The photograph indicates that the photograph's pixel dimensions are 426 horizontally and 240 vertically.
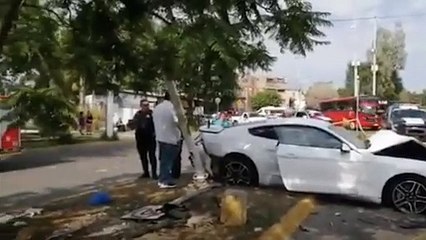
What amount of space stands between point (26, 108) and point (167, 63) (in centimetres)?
173

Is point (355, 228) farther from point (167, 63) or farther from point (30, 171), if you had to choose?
point (30, 171)

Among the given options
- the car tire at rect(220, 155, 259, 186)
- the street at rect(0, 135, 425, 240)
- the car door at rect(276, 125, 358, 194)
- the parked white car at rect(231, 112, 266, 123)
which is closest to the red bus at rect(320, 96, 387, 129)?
the parked white car at rect(231, 112, 266, 123)

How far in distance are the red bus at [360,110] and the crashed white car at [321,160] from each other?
1347 inches

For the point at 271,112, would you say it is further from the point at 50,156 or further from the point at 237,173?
the point at 237,173

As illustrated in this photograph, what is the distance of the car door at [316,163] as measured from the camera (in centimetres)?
1159

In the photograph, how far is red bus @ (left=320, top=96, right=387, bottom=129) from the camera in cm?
4822

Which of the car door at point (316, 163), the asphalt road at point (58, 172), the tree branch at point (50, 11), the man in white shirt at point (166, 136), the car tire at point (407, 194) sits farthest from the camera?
the asphalt road at point (58, 172)

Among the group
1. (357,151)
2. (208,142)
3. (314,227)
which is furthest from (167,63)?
(208,142)

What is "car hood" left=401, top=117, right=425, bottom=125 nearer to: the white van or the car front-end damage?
the car front-end damage

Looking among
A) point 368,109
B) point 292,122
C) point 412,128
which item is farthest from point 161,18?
point 368,109

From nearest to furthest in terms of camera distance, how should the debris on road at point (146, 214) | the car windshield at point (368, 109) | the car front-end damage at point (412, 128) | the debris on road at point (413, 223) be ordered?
the debris on road at point (146, 214)
the debris on road at point (413, 223)
the car front-end damage at point (412, 128)
the car windshield at point (368, 109)

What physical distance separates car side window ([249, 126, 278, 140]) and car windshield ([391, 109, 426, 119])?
2349 centimetres

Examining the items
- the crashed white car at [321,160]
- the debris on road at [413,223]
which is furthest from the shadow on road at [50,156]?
the debris on road at [413,223]

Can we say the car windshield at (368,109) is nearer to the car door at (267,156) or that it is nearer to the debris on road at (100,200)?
the car door at (267,156)
